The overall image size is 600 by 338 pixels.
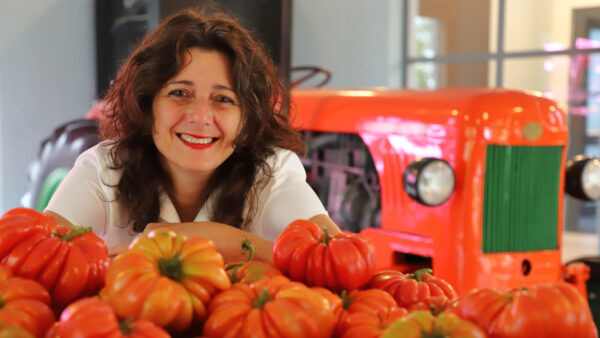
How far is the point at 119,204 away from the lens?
5.05 feet

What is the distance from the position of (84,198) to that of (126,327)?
95cm

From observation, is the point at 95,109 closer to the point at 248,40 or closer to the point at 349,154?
the point at 349,154

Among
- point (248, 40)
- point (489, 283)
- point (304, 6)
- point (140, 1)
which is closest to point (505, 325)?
point (248, 40)

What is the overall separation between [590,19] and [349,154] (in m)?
3.71

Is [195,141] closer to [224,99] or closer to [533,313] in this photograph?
[224,99]

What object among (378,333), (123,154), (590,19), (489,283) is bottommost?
(489,283)

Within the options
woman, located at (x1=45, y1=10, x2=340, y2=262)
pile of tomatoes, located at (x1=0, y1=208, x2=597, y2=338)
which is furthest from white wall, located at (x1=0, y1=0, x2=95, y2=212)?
pile of tomatoes, located at (x1=0, y1=208, x2=597, y2=338)

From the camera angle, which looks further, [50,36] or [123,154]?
[50,36]

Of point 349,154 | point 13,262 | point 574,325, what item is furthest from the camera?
point 349,154

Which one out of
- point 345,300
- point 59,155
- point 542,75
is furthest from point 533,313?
point 542,75

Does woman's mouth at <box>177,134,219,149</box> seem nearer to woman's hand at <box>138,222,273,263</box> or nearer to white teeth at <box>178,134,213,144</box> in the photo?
white teeth at <box>178,134,213,144</box>

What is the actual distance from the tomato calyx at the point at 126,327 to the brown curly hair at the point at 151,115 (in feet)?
2.83

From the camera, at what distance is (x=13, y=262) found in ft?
2.72

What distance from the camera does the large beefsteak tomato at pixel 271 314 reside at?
0.68 m
